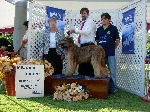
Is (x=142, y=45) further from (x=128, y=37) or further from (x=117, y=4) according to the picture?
(x=117, y=4)

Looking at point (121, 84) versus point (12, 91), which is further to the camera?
point (121, 84)

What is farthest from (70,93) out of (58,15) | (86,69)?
(58,15)

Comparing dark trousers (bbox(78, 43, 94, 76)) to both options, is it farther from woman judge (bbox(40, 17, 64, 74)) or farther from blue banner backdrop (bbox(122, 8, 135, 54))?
blue banner backdrop (bbox(122, 8, 135, 54))

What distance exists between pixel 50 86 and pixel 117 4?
16.5 feet

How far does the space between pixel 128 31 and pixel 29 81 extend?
216 cm

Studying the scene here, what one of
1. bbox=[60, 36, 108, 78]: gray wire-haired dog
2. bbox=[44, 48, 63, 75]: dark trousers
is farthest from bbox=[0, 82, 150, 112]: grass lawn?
bbox=[44, 48, 63, 75]: dark trousers

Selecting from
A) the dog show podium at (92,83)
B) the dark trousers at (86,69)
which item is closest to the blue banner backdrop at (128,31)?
the dark trousers at (86,69)

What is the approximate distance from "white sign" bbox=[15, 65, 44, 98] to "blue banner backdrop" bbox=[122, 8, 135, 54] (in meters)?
1.79

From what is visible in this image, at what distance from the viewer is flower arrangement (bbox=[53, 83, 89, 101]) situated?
13.8ft

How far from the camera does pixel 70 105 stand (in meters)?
3.91

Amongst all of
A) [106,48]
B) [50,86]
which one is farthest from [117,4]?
[50,86]

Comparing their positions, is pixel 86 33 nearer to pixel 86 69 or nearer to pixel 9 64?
pixel 86 69

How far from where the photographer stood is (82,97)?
4.32 metres

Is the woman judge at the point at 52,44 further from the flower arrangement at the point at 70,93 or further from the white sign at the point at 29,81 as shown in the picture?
the flower arrangement at the point at 70,93
